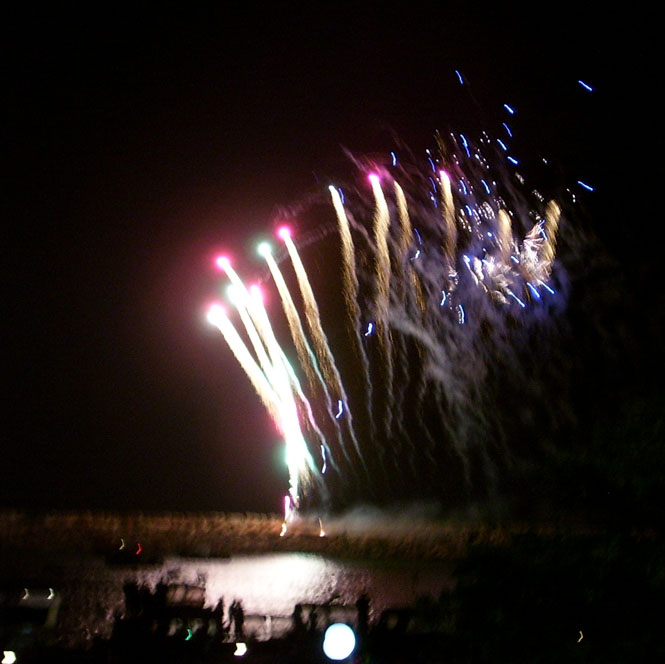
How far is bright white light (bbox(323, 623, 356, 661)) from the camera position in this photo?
414 cm

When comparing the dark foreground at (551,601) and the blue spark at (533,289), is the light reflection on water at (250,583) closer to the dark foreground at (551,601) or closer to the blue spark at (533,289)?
the dark foreground at (551,601)

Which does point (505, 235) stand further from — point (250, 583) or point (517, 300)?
point (250, 583)

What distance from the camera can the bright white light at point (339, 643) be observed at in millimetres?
4141

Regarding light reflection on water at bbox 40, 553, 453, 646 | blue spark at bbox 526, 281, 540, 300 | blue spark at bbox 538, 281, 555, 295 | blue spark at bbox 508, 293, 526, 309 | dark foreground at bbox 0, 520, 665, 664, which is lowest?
dark foreground at bbox 0, 520, 665, 664

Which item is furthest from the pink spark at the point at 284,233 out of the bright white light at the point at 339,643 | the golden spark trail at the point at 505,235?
the bright white light at the point at 339,643

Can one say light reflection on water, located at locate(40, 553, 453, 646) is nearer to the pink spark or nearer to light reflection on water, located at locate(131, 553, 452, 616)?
light reflection on water, located at locate(131, 553, 452, 616)

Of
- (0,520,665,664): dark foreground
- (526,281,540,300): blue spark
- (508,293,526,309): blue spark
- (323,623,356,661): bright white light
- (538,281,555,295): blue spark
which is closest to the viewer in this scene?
(0,520,665,664): dark foreground

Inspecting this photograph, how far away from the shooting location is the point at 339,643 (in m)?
4.16

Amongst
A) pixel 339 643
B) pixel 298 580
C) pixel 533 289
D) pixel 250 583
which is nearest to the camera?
pixel 339 643

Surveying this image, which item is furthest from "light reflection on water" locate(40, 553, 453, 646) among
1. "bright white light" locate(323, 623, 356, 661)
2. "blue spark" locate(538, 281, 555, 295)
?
"blue spark" locate(538, 281, 555, 295)

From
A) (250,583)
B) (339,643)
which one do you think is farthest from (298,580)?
(339,643)

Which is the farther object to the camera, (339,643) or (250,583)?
(250,583)

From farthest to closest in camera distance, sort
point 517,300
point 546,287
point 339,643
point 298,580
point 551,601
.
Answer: point 517,300 < point 546,287 < point 298,580 < point 339,643 < point 551,601

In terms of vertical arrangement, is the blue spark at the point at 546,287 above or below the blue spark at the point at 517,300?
below
